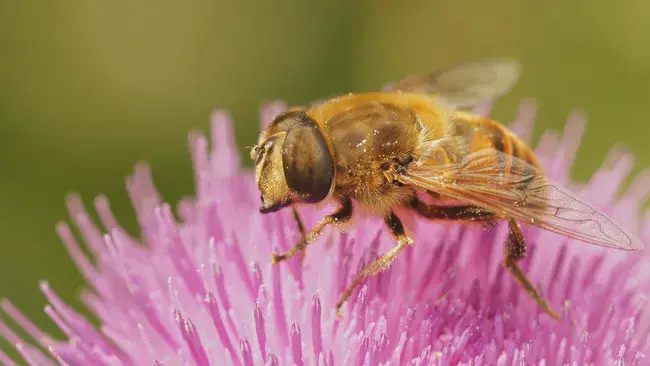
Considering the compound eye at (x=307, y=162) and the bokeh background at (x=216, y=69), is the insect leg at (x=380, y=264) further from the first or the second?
the bokeh background at (x=216, y=69)

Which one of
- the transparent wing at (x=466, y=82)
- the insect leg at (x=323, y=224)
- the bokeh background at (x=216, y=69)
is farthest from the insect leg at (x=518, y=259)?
the bokeh background at (x=216, y=69)

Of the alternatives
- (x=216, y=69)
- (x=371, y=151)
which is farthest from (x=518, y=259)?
(x=216, y=69)

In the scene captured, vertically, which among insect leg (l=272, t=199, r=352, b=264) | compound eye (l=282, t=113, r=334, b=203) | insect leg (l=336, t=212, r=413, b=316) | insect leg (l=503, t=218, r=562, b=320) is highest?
compound eye (l=282, t=113, r=334, b=203)

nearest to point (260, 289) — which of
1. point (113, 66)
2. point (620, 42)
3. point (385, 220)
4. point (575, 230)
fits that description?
point (385, 220)

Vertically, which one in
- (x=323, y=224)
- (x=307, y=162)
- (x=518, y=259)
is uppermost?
(x=307, y=162)

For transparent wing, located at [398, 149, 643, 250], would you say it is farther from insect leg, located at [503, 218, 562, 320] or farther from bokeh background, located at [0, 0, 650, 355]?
bokeh background, located at [0, 0, 650, 355]

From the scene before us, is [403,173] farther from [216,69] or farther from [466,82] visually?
[216,69]

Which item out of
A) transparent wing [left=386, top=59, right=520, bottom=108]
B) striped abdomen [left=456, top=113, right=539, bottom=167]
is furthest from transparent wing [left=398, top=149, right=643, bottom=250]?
transparent wing [left=386, top=59, right=520, bottom=108]
